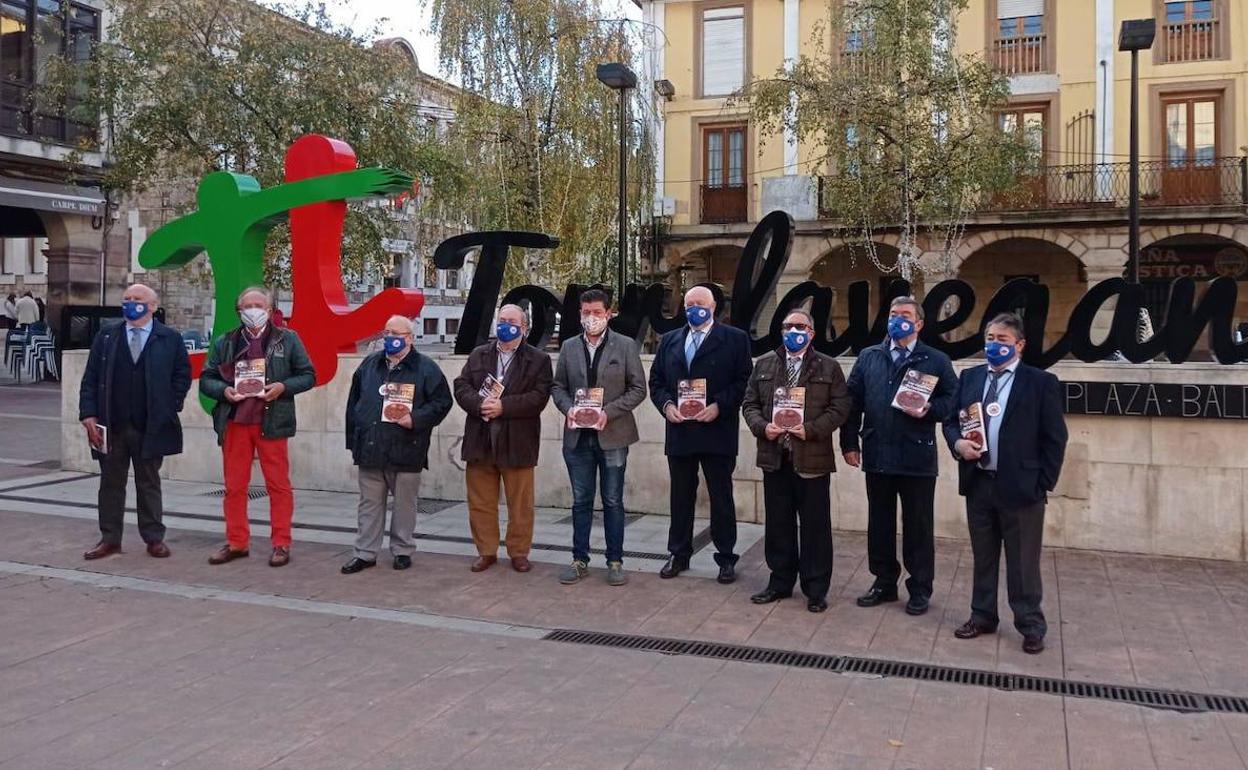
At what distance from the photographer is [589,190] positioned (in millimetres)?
24312

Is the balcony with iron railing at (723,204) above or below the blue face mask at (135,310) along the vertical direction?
above

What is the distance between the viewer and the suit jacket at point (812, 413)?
6.48 meters

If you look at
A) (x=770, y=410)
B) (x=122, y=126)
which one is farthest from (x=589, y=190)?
(x=770, y=410)

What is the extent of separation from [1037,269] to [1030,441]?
23.5 metres

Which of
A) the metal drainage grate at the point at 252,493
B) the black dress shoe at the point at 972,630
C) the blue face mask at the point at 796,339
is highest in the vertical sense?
the blue face mask at the point at 796,339

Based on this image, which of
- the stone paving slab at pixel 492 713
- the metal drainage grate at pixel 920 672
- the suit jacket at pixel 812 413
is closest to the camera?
the stone paving slab at pixel 492 713

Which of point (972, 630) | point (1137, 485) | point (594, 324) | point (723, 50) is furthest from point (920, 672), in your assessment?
point (723, 50)

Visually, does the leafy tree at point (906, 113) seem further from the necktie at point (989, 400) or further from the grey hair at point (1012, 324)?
the necktie at point (989, 400)

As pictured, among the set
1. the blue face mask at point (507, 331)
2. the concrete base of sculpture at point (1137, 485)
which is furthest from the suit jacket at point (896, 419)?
the concrete base of sculpture at point (1137, 485)

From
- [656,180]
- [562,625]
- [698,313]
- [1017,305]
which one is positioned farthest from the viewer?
[656,180]

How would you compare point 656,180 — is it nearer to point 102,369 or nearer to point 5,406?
point 5,406

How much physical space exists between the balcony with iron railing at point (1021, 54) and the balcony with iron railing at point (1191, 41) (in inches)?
104

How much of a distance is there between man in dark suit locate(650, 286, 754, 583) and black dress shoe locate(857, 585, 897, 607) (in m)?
0.95

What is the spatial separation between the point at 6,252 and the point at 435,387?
3687cm
